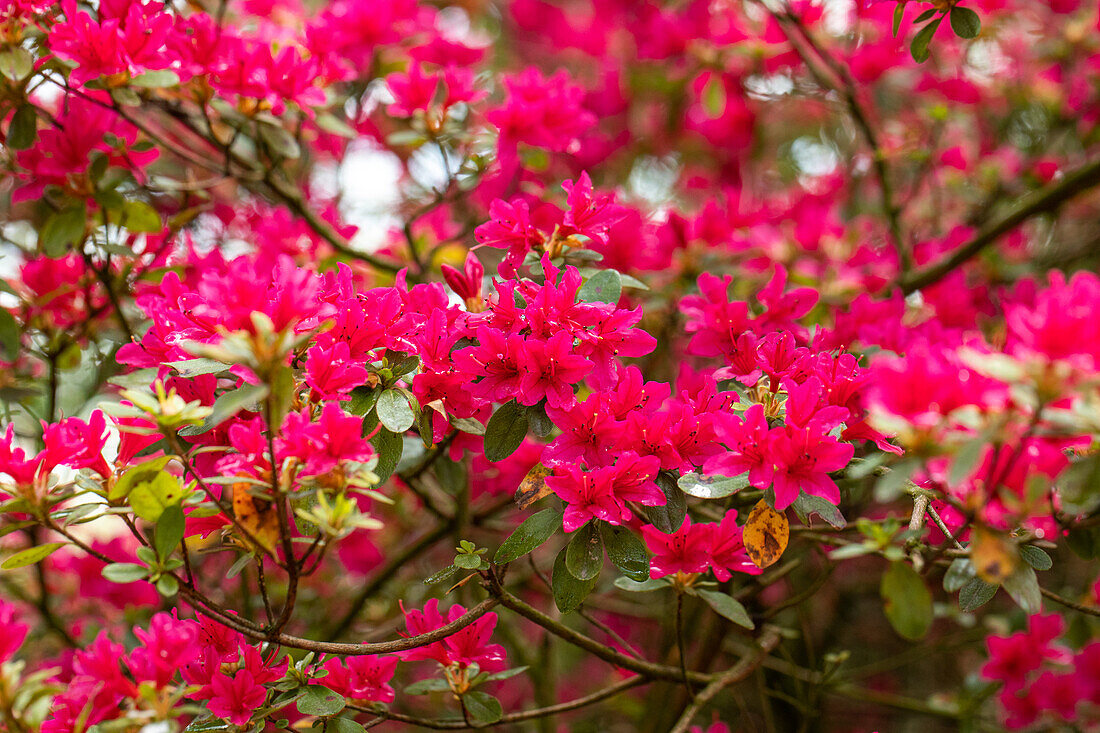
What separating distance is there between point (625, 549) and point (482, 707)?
33 cm

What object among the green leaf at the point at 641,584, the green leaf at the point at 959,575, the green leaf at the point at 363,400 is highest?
the green leaf at the point at 363,400

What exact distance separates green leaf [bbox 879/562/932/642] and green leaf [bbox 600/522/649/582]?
0.28 m

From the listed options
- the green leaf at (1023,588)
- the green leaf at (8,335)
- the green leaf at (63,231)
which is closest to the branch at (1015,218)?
the green leaf at (1023,588)

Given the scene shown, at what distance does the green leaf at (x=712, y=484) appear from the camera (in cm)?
→ 93

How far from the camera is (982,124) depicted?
2920 millimetres

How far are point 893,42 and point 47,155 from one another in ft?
6.95

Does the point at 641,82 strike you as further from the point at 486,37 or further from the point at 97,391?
the point at 97,391

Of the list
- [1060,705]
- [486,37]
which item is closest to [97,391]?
[1060,705]

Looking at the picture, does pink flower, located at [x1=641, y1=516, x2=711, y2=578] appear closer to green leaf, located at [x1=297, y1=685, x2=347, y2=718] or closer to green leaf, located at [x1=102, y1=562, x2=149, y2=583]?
green leaf, located at [x1=297, y1=685, x2=347, y2=718]

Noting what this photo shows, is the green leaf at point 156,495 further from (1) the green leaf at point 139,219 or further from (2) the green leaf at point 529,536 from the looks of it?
(1) the green leaf at point 139,219

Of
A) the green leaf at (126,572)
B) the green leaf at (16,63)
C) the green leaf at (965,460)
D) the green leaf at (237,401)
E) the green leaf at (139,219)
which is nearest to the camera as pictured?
the green leaf at (965,460)

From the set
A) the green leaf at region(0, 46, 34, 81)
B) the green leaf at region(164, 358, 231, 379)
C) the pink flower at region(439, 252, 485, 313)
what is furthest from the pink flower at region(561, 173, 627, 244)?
the green leaf at region(0, 46, 34, 81)

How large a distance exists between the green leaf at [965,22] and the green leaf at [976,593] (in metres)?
0.82

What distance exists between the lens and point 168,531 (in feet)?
2.88
